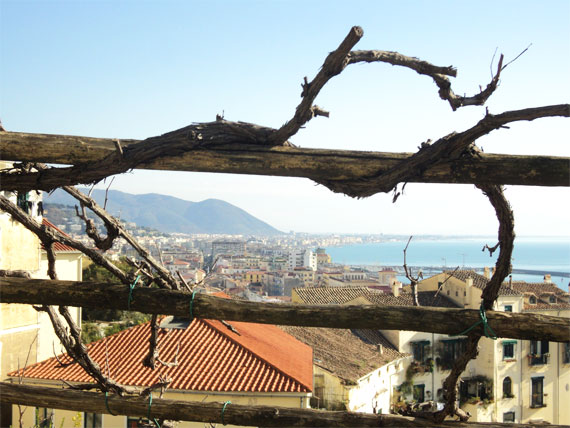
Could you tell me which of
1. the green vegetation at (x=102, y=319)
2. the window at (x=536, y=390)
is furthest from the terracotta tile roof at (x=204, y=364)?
the window at (x=536, y=390)

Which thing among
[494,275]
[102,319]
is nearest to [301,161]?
[494,275]

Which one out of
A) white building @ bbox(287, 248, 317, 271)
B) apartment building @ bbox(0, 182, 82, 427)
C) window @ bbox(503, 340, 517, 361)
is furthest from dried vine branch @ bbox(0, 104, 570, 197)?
white building @ bbox(287, 248, 317, 271)

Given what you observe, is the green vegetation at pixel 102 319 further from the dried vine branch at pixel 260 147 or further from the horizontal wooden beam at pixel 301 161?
the dried vine branch at pixel 260 147

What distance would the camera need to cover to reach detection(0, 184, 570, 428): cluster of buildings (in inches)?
538

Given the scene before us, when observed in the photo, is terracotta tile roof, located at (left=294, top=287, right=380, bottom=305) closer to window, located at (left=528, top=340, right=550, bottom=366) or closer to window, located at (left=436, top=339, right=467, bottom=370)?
window, located at (left=436, top=339, right=467, bottom=370)

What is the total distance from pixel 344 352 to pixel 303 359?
1150 centimetres

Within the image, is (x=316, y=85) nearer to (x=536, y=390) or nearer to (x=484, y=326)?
(x=484, y=326)

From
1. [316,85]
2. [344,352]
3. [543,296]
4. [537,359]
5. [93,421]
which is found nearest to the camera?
[316,85]

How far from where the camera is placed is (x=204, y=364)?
14.6 metres

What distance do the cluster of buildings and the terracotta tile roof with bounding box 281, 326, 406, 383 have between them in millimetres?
95

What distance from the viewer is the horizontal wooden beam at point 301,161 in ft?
9.46

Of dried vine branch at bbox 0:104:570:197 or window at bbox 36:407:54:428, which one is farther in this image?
window at bbox 36:407:54:428

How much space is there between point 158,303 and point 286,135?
1.16 metres

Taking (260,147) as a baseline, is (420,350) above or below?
below
